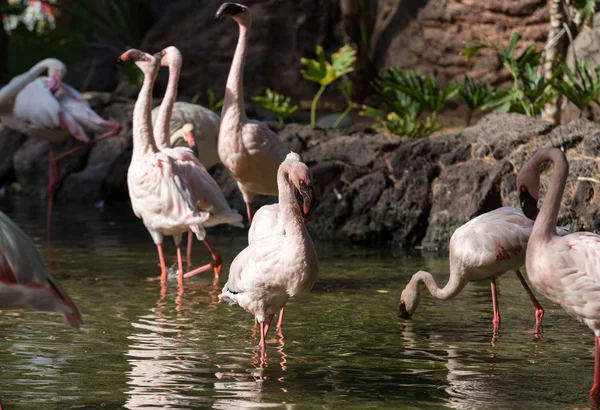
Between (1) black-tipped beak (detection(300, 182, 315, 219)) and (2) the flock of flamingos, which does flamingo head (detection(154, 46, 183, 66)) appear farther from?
(1) black-tipped beak (detection(300, 182, 315, 219))

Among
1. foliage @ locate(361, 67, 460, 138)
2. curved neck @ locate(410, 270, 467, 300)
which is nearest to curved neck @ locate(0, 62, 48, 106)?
foliage @ locate(361, 67, 460, 138)

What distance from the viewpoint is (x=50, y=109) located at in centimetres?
1023

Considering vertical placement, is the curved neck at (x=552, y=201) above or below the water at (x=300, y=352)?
above

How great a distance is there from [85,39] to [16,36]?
142cm

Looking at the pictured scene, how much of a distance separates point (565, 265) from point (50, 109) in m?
7.28

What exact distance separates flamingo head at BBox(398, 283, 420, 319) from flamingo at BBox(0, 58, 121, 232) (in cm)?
531

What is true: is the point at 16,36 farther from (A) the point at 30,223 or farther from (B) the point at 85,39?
(A) the point at 30,223

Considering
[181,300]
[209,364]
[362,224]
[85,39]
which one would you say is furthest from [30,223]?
[85,39]

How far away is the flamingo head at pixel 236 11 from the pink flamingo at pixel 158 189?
95cm

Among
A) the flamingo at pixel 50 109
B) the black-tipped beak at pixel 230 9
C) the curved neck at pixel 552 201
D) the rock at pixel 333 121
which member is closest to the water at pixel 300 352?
the curved neck at pixel 552 201

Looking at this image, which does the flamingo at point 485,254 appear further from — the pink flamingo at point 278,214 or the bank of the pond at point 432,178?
the bank of the pond at point 432,178

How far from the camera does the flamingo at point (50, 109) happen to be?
10227 millimetres

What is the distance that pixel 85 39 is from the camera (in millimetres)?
18359

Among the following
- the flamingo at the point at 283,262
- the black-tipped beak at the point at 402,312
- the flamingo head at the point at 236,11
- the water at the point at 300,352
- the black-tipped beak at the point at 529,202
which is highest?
the flamingo head at the point at 236,11
